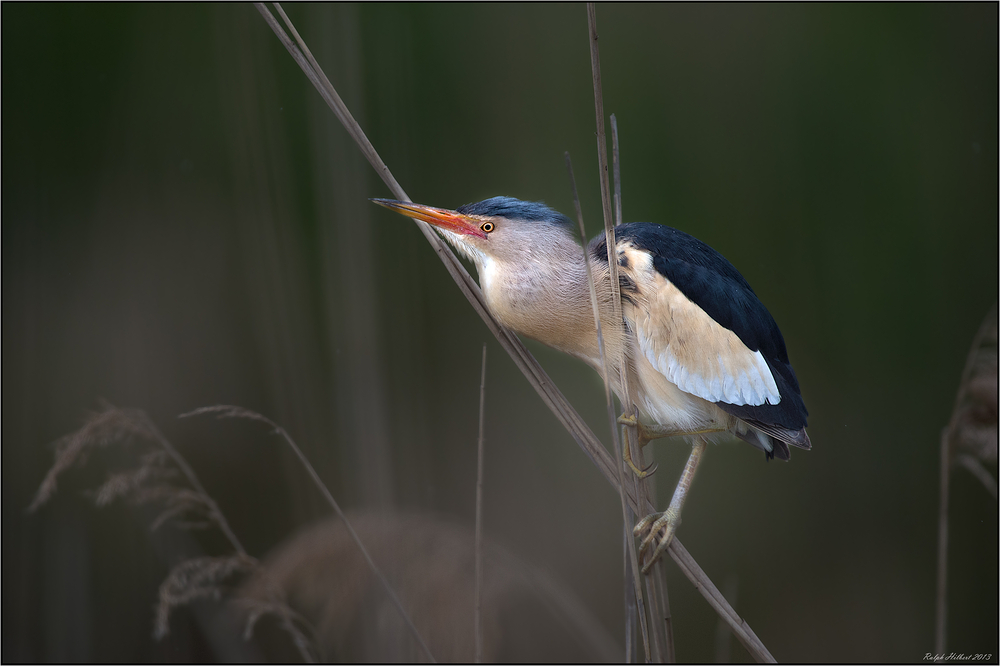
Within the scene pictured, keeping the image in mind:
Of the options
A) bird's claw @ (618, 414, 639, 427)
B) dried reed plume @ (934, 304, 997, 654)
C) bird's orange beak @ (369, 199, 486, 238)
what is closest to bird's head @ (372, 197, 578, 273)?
bird's orange beak @ (369, 199, 486, 238)

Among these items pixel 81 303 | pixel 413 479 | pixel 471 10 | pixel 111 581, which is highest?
pixel 471 10

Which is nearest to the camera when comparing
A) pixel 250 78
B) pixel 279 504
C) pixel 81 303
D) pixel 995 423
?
pixel 995 423

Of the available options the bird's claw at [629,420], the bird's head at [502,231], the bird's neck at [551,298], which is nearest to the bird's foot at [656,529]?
the bird's claw at [629,420]

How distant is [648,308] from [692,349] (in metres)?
0.10

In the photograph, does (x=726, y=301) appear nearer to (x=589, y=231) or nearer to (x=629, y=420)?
(x=629, y=420)

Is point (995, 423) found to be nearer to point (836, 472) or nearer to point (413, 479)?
point (836, 472)

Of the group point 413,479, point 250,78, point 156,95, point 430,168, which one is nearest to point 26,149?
point 156,95

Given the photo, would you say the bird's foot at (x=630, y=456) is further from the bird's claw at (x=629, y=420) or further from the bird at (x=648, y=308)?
the bird at (x=648, y=308)

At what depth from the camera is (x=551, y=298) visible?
40.9 inches

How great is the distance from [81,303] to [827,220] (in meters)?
2.24

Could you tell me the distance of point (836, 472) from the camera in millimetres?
2021

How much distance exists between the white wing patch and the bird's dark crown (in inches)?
7.1

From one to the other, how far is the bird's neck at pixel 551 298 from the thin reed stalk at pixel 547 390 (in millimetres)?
45

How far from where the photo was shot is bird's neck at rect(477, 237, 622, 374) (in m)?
1.04
